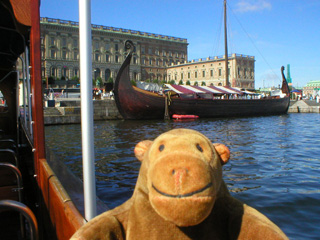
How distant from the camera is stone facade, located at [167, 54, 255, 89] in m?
64.8

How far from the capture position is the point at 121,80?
1767cm

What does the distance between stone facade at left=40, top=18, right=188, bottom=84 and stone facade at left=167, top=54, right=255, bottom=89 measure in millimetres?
6316

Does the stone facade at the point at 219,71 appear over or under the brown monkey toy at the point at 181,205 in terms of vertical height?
over

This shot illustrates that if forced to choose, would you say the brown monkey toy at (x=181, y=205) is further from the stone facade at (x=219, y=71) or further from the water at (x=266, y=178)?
the stone facade at (x=219, y=71)

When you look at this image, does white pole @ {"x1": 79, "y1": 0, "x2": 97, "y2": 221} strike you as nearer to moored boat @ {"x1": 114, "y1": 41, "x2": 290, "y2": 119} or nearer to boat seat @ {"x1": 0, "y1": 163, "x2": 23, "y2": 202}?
boat seat @ {"x1": 0, "y1": 163, "x2": 23, "y2": 202}

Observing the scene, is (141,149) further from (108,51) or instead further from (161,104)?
(108,51)

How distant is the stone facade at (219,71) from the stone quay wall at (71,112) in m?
44.0

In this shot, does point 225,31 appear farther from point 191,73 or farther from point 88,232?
point 191,73

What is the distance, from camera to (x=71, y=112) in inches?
688

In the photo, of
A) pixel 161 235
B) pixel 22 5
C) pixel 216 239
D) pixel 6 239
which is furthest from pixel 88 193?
pixel 22 5

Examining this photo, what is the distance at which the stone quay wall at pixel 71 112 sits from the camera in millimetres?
16719

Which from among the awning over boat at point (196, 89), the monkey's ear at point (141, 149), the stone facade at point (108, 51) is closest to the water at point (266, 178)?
the monkey's ear at point (141, 149)

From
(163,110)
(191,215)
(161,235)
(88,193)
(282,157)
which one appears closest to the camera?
(191,215)

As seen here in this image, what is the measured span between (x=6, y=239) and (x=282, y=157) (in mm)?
5739
